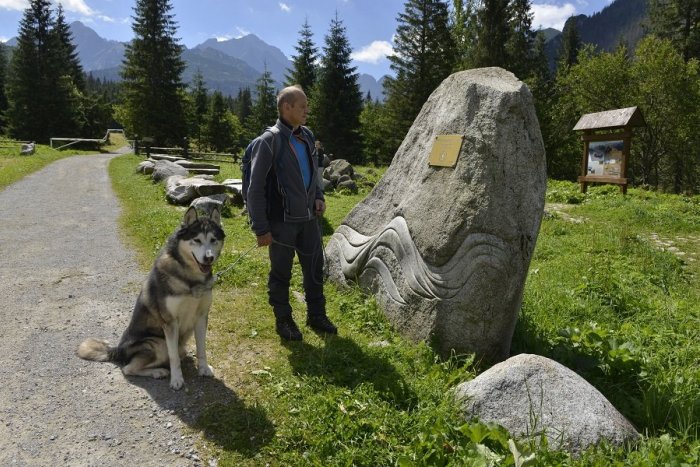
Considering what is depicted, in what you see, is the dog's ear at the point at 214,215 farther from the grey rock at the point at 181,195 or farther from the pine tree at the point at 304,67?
the pine tree at the point at 304,67

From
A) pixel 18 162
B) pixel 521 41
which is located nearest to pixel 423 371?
pixel 18 162

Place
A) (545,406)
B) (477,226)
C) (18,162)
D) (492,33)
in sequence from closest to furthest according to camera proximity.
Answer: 1. (545,406)
2. (477,226)
3. (18,162)
4. (492,33)

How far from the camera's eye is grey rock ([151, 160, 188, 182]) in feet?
57.5

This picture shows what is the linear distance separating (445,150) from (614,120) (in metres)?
13.6

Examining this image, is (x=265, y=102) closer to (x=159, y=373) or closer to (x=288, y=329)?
(x=288, y=329)

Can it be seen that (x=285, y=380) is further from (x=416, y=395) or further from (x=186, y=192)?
(x=186, y=192)

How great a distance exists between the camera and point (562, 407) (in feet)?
11.1

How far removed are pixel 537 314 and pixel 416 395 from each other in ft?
8.69

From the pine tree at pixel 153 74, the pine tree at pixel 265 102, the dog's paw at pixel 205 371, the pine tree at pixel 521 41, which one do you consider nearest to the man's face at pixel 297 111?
the dog's paw at pixel 205 371

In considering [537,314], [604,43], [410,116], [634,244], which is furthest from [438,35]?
[604,43]

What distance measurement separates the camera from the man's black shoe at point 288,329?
516cm

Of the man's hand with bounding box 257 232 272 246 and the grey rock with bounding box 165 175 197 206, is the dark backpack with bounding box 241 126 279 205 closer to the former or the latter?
the man's hand with bounding box 257 232 272 246

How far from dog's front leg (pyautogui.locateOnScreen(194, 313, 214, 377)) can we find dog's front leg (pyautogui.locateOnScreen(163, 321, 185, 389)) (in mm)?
197

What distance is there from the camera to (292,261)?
510 cm
